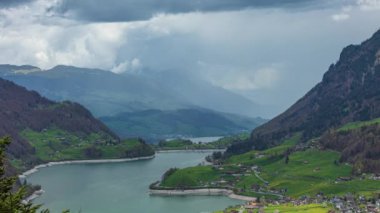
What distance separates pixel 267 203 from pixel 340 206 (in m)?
19.7

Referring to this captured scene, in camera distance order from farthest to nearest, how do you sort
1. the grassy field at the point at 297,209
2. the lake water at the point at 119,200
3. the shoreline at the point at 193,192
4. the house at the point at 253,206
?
the shoreline at the point at 193,192
the lake water at the point at 119,200
the house at the point at 253,206
the grassy field at the point at 297,209

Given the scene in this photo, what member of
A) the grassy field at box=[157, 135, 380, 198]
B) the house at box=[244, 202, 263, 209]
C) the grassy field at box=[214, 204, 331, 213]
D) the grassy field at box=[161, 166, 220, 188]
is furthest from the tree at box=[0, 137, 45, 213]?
the grassy field at box=[161, 166, 220, 188]

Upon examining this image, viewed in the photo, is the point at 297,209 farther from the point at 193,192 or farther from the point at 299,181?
Answer: the point at 193,192

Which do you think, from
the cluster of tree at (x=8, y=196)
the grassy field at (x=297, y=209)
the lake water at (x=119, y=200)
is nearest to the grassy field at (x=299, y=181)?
the lake water at (x=119, y=200)

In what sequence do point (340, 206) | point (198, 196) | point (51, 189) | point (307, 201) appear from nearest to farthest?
point (340, 206) < point (307, 201) < point (198, 196) < point (51, 189)

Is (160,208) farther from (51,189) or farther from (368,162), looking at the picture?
(368,162)

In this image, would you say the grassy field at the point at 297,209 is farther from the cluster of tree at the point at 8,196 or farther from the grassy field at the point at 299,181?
the cluster of tree at the point at 8,196

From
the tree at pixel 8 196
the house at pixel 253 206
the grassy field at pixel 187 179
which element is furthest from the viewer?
the grassy field at pixel 187 179

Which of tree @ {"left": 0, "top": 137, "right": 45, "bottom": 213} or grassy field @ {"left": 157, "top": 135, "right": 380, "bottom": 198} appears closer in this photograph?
tree @ {"left": 0, "top": 137, "right": 45, "bottom": 213}

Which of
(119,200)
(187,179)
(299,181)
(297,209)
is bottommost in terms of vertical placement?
(297,209)

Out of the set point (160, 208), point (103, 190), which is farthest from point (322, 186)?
point (103, 190)

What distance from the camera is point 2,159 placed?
27.4 meters

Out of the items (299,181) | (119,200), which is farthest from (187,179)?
(299,181)

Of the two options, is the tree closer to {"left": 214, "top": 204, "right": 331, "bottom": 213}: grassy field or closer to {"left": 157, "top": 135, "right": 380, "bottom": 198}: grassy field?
{"left": 214, "top": 204, "right": 331, "bottom": 213}: grassy field
